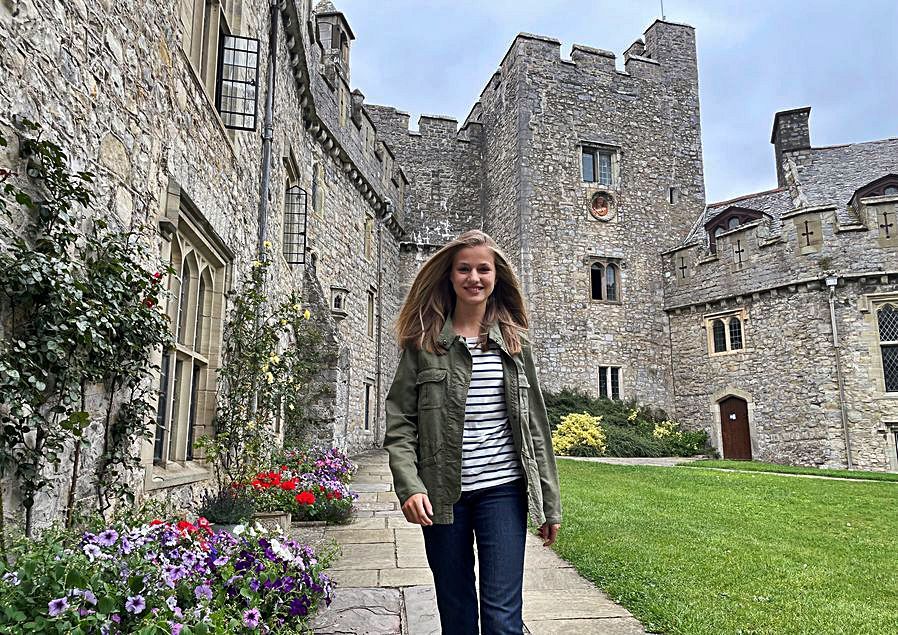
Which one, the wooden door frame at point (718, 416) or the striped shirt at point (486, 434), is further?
the wooden door frame at point (718, 416)

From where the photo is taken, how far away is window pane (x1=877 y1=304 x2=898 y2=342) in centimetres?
1562

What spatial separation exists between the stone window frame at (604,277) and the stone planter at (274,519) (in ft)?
50.8

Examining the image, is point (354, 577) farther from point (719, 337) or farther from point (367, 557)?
point (719, 337)

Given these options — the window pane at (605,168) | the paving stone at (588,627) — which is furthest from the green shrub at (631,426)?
the paving stone at (588,627)

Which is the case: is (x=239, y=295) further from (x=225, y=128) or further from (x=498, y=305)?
(x=498, y=305)

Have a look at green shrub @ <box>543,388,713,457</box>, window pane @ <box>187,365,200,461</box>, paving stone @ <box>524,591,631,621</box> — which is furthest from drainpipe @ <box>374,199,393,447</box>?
paving stone @ <box>524,591,631,621</box>

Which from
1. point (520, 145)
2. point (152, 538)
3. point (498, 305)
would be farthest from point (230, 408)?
point (520, 145)

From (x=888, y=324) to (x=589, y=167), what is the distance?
9487mm

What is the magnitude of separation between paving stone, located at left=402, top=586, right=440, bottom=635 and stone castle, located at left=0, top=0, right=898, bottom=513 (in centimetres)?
189

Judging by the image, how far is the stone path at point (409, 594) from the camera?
130 inches

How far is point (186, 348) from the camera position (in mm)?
5355

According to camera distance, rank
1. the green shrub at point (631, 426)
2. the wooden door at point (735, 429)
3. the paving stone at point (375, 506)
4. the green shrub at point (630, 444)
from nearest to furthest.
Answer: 1. the paving stone at point (375, 506)
2. the green shrub at point (630, 444)
3. the green shrub at point (631, 426)
4. the wooden door at point (735, 429)

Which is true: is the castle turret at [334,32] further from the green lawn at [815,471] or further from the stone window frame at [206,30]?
the green lawn at [815,471]

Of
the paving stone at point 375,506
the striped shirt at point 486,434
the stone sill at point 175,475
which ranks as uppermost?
the striped shirt at point 486,434
